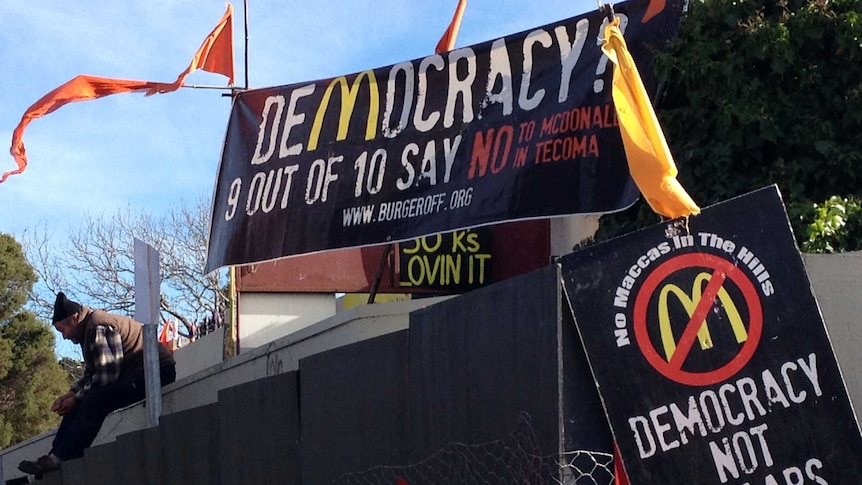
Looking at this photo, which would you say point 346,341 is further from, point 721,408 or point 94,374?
point 721,408

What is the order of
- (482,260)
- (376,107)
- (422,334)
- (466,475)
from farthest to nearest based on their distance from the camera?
(482,260)
(376,107)
(422,334)
(466,475)

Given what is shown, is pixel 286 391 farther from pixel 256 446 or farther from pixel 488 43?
pixel 488 43

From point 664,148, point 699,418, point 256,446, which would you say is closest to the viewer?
point 699,418

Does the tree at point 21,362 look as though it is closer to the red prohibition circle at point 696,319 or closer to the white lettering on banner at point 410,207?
the white lettering on banner at point 410,207

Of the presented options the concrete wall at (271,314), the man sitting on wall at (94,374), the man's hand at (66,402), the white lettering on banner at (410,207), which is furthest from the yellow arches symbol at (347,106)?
the concrete wall at (271,314)

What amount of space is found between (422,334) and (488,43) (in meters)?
2.61

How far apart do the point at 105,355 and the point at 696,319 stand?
6.13 metres

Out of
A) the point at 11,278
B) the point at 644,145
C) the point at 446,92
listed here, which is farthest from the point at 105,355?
the point at 11,278

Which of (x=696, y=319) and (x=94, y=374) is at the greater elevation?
(x=94, y=374)

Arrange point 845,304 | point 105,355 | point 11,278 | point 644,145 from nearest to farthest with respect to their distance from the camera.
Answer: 1. point 644,145
2. point 845,304
3. point 105,355
4. point 11,278

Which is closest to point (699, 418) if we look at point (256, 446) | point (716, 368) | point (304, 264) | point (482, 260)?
point (716, 368)

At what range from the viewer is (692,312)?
13.3 feet

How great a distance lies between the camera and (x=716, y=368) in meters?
4.00

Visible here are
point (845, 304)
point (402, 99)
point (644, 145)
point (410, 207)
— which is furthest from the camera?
point (402, 99)
